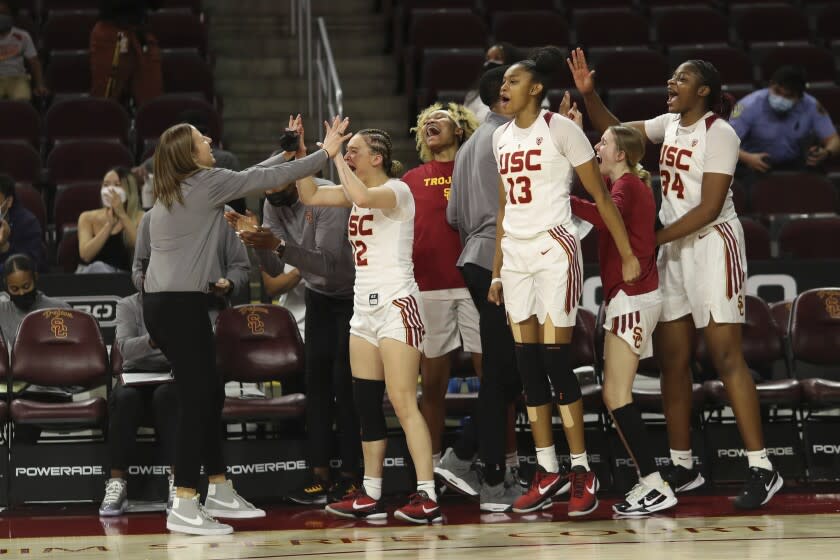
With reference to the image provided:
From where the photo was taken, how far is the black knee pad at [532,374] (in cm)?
604

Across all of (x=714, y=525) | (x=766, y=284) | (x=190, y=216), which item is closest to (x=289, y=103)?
(x=766, y=284)

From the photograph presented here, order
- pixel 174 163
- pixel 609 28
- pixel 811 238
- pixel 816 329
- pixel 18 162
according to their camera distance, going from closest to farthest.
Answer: pixel 174 163
pixel 816 329
pixel 811 238
pixel 18 162
pixel 609 28

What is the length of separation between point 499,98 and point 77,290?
324 centimetres

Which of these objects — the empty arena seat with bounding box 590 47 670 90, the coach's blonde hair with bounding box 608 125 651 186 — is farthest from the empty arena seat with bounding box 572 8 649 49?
the coach's blonde hair with bounding box 608 125 651 186

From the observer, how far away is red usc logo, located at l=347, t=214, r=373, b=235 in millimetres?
6176

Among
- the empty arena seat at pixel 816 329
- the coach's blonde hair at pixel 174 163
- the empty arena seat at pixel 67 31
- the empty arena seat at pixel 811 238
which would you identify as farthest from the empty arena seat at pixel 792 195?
the empty arena seat at pixel 67 31

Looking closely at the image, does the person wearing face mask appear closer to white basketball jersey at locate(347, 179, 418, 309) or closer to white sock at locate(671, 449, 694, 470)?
white basketball jersey at locate(347, 179, 418, 309)

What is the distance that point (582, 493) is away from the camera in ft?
19.7

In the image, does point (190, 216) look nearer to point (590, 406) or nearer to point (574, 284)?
point (574, 284)

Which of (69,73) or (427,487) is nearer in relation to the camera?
(427,487)

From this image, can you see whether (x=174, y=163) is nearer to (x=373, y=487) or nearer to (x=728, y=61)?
(x=373, y=487)

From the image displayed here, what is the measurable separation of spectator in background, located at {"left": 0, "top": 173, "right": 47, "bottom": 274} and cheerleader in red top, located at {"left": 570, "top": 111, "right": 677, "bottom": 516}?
4.11m

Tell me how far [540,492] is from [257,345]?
202 cm

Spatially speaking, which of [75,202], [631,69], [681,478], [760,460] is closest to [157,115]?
[75,202]
